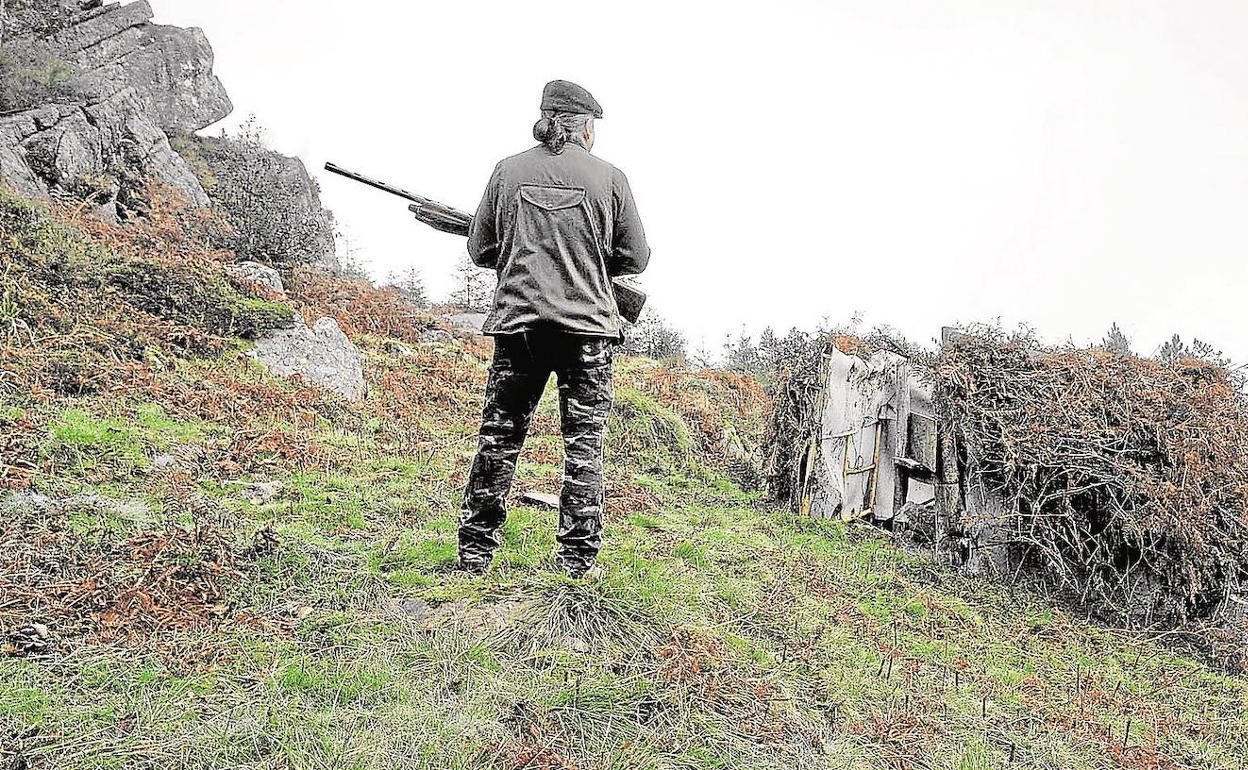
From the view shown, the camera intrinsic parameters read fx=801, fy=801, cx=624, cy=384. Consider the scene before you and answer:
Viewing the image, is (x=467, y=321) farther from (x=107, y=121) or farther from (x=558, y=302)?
(x=558, y=302)

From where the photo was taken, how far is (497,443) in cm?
449

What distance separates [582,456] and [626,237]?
125 cm

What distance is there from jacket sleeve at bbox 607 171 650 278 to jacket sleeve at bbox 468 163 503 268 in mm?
659

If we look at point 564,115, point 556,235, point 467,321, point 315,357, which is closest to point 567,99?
point 564,115

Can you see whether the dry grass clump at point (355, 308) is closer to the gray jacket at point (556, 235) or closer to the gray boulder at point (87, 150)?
the gray boulder at point (87, 150)

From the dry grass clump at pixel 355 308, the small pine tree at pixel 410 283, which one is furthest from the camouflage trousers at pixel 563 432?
the small pine tree at pixel 410 283

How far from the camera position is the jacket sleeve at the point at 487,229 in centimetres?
444

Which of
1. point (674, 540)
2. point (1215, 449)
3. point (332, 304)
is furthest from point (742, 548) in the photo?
point (332, 304)

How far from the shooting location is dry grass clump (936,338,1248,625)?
5582 millimetres

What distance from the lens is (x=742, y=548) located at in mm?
6320

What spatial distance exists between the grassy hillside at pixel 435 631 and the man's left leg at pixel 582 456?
0.30 meters

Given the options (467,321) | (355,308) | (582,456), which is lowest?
(582,456)

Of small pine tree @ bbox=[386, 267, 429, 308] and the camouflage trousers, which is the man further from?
small pine tree @ bbox=[386, 267, 429, 308]

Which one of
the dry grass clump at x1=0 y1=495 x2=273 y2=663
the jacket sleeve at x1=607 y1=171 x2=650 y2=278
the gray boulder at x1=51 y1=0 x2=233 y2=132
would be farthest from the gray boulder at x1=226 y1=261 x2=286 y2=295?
the gray boulder at x1=51 y1=0 x2=233 y2=132
